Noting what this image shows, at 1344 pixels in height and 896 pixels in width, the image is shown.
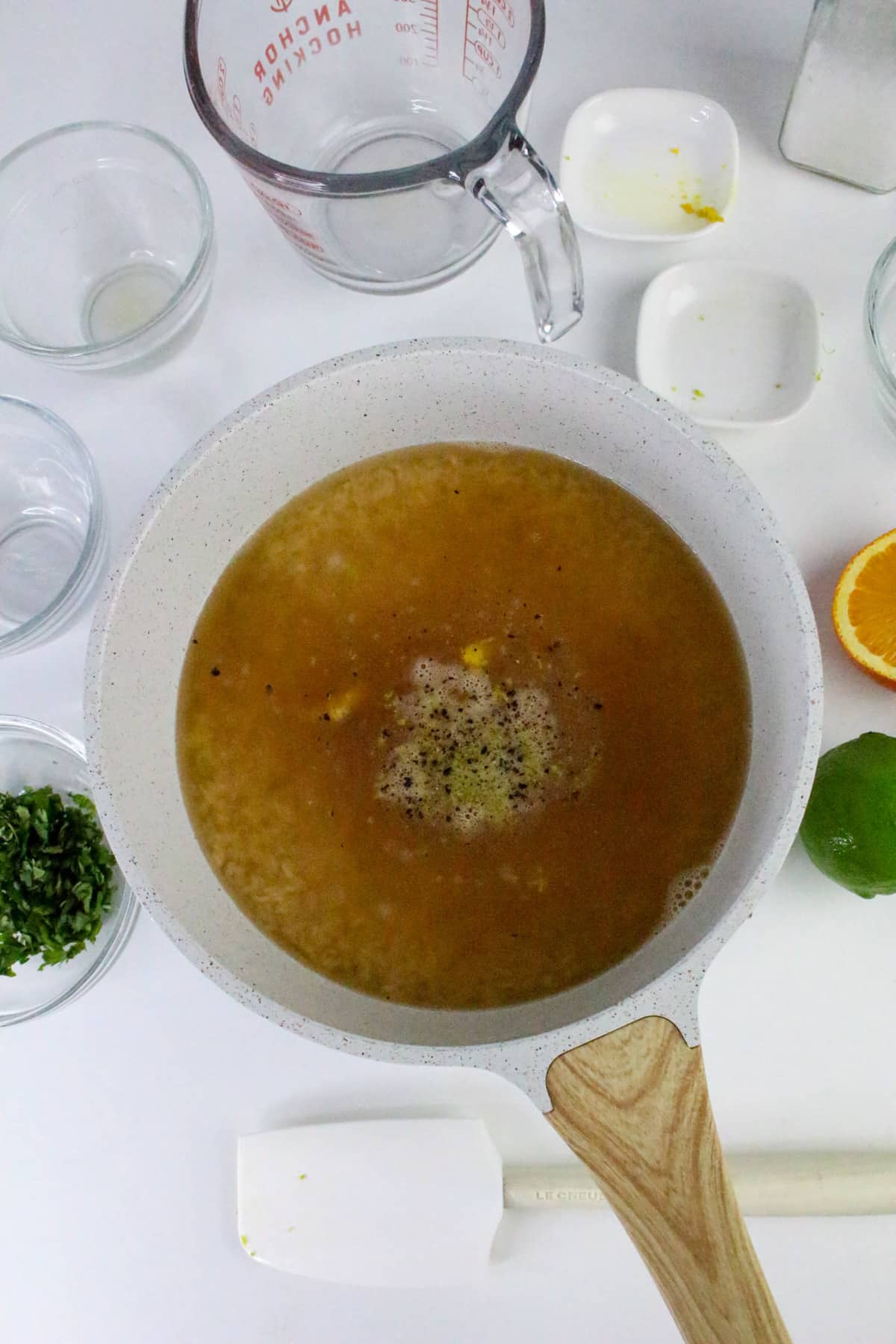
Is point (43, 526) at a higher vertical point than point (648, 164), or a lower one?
lower

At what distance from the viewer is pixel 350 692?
2.78 ft

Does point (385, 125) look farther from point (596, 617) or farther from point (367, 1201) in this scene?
point (367, 1201)

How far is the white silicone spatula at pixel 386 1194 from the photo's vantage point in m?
0.85

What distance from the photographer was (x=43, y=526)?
1.00 meters

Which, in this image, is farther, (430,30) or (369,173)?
(430,30)

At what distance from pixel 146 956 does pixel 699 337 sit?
71 cm

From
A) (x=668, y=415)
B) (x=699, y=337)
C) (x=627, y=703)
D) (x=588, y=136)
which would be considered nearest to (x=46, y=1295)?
(x=627, y=703)

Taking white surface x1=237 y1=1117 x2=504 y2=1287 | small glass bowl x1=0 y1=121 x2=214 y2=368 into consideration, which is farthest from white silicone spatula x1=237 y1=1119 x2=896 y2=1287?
small glass bowl x1=0 y1=121 x2=214 y2=368

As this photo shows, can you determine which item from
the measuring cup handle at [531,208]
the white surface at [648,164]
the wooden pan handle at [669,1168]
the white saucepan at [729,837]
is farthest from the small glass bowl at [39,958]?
the white surface at [648,164]

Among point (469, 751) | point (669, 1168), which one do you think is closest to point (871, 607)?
point (469, 751)

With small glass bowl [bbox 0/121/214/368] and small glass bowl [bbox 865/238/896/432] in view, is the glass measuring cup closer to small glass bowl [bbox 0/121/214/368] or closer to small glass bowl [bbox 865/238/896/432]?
small glass bowl [bbox 0/121/214/368]

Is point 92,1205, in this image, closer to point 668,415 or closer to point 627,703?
point 627,703

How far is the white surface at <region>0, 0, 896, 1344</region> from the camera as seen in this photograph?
2.86 ft

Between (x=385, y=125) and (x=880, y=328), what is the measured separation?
1.54 ft
